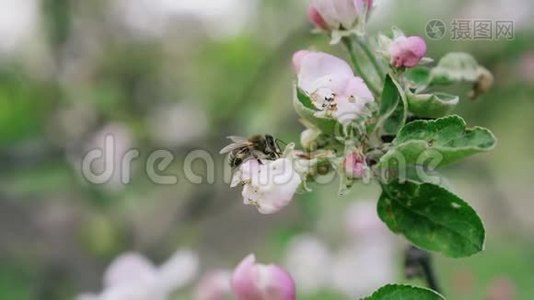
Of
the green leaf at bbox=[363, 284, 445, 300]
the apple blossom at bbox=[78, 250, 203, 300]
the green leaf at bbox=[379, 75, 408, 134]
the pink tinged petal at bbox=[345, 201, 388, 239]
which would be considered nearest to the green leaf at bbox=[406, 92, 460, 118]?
the green leaf at bbox=[379, 75, 408, 134]

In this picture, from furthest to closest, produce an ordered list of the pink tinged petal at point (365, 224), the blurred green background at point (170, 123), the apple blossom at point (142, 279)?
the blurred green background at point (170, 123) → the pink tinged petal at point (365, 224) → the apple blossom at point (142, 279)

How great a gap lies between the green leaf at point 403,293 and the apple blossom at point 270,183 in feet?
0.28

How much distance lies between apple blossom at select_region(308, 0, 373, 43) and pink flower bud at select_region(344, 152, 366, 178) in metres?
0.12

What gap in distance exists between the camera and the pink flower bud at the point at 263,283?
63 centimetres

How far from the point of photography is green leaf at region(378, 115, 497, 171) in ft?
1.89

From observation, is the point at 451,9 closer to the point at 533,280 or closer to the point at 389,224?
the point at 533,280

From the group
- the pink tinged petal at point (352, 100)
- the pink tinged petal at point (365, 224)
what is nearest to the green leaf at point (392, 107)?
the pink tinged petal at point (352, 100)

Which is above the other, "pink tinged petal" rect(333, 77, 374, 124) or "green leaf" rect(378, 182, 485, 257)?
"pink tinged petal" rect(333, 77, 374, 124)

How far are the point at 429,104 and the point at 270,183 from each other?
0.12 metres

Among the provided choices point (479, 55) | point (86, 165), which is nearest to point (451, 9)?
point (479, 55)

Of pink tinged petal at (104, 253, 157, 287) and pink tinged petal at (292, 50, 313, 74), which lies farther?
pink tinged petal at (104, 253, 157, 287)

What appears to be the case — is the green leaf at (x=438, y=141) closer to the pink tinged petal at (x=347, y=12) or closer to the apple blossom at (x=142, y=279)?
the pink tinged petal at (x=347, y=12)

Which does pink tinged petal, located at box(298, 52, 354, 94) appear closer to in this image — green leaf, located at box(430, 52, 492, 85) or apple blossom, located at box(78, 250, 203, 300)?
green leaf, located at box(430, 52, 492, 85)

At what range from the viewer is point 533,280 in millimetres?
2555
